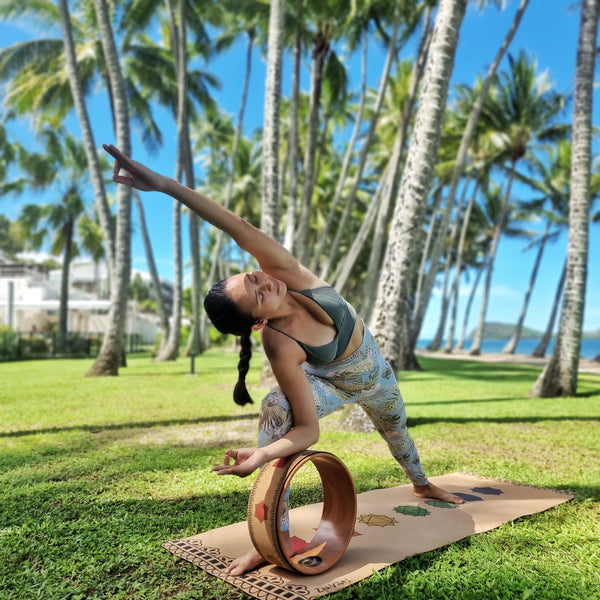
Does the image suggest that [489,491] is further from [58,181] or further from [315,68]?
[58,181]

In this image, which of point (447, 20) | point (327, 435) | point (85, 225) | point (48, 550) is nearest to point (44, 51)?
point (85, 225)

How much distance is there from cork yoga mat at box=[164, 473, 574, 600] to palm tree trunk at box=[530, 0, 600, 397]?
6.47m

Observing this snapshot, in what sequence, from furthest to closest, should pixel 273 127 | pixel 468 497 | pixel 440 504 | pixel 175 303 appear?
pixel 175 303, pixel 273 127, pixel 468 497, pixel 440 504

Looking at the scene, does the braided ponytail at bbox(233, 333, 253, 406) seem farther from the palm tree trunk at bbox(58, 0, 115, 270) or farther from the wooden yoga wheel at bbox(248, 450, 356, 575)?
the palm tree trunk at bbox(58, 0, 115, 270)

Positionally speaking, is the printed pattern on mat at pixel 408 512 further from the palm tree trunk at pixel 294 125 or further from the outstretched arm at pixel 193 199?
the palm tree trunk at pixel 294 125

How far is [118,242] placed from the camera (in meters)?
13.2

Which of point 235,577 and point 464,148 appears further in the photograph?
point 464,148

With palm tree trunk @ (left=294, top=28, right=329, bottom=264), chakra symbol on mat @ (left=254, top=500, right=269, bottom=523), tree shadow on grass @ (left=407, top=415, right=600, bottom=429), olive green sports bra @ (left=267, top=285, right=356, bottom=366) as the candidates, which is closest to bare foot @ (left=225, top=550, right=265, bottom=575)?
chakra symbol on mat @ (left=254, top=500, right=269, bottom=523)

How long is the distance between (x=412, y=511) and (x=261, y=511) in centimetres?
152

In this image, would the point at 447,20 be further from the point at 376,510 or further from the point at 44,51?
the point at 44,51

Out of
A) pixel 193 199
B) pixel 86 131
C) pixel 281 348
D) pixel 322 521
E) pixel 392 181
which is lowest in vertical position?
pixel 322 521

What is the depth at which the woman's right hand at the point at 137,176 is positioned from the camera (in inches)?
93.1

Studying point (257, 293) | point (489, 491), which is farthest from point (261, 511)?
point (489, 491)

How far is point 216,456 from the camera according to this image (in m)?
5.45
